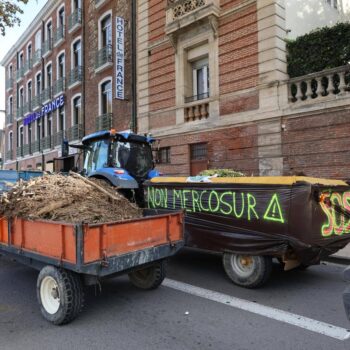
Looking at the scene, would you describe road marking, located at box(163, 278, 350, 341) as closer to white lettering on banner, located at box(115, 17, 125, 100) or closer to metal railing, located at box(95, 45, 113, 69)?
white lettering on banner, located at box(115, 17, 125, 100)

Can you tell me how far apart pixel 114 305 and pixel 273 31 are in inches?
413

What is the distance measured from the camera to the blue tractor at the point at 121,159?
A: 841 cm

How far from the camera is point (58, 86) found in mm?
25906

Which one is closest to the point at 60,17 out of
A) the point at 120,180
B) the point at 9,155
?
the point at 9,155

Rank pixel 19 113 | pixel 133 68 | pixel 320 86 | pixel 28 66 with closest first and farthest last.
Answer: pixel 320 86, pixel 133 68, pixel 28 66, pixel 19 113

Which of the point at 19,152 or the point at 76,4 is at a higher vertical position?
the point at 76,4

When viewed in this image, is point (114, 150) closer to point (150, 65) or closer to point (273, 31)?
point (273, 31)

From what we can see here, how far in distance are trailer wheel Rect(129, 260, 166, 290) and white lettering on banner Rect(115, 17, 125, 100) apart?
44.6ft

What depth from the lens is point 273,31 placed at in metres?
12.2

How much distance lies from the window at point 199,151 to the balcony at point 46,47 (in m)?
17.9

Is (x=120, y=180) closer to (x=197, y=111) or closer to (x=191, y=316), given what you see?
(x=191, y=316)

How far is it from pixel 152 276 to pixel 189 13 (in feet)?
39.2

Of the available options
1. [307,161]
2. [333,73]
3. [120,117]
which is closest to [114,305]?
[307,161]

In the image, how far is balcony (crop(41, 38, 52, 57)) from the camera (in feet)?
90.4
